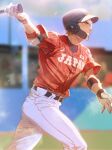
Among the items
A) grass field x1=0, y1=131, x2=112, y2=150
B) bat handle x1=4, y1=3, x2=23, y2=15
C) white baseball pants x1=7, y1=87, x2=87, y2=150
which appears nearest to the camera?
bat handle x1=4, y1=3, x2=23, y2=15

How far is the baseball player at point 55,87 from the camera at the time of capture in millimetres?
2250

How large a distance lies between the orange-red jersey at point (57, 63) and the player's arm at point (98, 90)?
66 millimetres

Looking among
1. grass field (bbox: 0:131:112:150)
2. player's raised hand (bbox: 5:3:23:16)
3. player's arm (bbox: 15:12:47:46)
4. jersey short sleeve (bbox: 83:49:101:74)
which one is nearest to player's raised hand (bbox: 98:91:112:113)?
jersey short sleeve (bbox: 83:49:101:74)

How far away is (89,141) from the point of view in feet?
8.25

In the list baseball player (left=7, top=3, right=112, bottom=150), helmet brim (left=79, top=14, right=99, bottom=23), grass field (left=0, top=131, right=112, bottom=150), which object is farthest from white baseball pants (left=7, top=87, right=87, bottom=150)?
helmet brim (left=79, top=14, right=99, bottom=23)

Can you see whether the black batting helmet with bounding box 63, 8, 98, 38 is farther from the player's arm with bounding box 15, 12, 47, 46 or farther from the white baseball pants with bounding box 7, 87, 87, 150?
the white baseball pants with bounding box 7, 87, 87, 150

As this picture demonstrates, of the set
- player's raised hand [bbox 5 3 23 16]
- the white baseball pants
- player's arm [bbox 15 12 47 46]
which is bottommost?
the white baseball pants

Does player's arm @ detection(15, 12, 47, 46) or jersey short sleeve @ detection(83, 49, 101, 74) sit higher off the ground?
player's arm @ detection(15, 12, 47, 46)

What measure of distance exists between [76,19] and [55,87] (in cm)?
30

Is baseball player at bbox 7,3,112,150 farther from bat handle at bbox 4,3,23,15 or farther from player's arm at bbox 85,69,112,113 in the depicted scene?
bat handle at bbox 4,3,23,15

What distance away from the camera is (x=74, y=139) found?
2.25 m

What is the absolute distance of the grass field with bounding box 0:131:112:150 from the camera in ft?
7.91

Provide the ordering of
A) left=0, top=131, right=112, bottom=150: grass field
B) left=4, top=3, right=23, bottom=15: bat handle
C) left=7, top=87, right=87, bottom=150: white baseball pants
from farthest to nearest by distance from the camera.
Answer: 1. left=0, top=131, right=112, bottom=150: grass field
2. left=7, top=87, right=87, bottom=150: white baseball pants
3. left=4, top=3, right=23, bottom=15: bat handle

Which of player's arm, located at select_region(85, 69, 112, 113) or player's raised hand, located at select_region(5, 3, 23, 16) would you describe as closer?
player's raised hand, located at select_region(5, 3, 23, 16)
